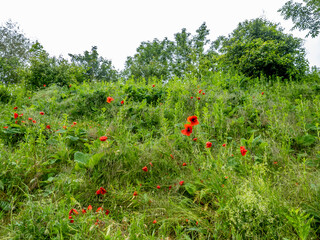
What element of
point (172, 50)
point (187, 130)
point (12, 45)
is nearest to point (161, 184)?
point (187, 130)

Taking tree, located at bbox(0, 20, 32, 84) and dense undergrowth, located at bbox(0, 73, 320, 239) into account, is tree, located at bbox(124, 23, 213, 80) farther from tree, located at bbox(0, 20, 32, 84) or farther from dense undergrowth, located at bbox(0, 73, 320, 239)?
dense undergrowth, located at bbox(0, 73, 320, 239)

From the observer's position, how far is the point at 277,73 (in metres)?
5.46

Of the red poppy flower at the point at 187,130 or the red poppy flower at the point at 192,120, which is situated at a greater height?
the red poppy flower at the point at 192,120

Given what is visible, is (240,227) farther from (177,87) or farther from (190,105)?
(177,87)

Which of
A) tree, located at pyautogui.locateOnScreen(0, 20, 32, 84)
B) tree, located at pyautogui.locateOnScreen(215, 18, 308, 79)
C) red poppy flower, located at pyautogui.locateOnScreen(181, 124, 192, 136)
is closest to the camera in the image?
red poppy flower, located at pyautogui.locateOnScreen(181, 124, 192, 136)

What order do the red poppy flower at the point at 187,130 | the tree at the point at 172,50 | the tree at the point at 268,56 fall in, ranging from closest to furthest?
the red poppy flower at the point at 187,130 → the tree at the point at 268,56 → the tree at the point at 172,50

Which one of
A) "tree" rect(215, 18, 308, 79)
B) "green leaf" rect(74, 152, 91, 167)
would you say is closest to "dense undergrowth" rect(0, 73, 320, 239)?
"green leaf" rect(74, 152, 91, 167)

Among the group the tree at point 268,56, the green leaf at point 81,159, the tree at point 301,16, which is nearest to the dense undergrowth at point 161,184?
the green leaf at point 81,159

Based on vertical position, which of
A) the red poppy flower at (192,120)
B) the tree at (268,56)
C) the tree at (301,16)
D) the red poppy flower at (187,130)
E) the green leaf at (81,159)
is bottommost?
the green leaf at (81,159)

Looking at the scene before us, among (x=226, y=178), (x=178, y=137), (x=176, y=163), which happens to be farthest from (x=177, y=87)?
(x=226, y=178)

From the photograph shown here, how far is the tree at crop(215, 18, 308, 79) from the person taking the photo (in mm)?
5277

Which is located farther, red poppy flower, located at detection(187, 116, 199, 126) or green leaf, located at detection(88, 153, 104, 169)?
green leaf, located at detection(88, 153, 104, 169)

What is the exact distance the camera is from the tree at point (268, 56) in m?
5.28

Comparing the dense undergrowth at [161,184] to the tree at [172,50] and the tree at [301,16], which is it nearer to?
the tree at [301,16]
